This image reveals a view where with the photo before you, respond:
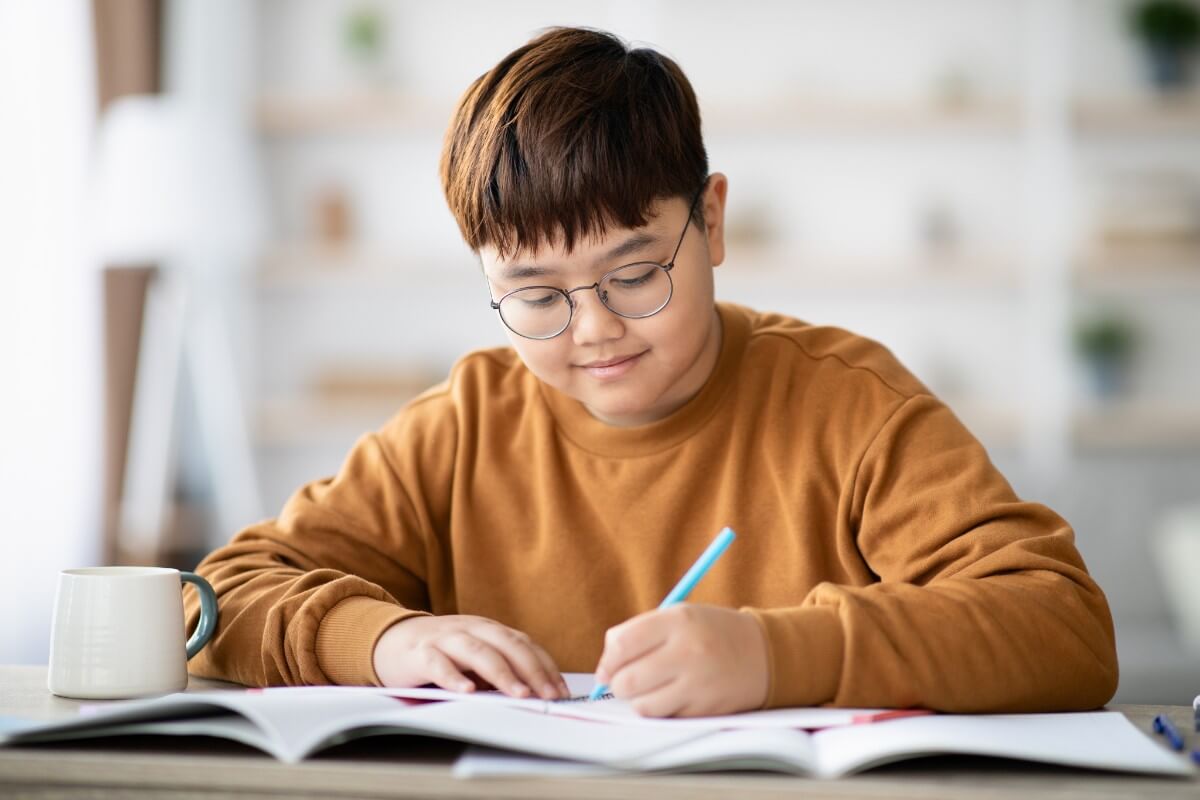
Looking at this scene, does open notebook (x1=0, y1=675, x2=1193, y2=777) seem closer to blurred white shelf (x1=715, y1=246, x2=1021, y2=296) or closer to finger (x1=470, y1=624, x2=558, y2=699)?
finger (x1=470, y1=624, x2=558, y2=699)

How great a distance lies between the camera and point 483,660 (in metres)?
0.94

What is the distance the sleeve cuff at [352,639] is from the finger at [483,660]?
0.07 m

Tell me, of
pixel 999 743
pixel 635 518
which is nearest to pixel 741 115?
pixel 635 518

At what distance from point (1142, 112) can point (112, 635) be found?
3.91m

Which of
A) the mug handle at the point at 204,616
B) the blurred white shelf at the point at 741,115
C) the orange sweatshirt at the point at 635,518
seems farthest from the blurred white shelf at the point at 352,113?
the mug handle at the point at 204,616

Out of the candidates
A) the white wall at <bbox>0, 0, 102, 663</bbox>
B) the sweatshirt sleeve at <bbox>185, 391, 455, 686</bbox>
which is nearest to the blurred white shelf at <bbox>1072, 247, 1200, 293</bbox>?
the white wall at <bbox>0, 0, 102, 663</bbox>

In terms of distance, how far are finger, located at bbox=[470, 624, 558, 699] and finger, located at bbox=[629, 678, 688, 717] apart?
0.33 feet

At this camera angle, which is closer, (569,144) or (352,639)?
(352,639)

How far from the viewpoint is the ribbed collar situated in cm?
131

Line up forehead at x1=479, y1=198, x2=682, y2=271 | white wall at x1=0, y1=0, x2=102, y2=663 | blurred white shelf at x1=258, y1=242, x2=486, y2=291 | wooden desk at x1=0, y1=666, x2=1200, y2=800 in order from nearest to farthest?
wooden desk at x1=0, y1=666, x2=1200, y2=800, forehead at x1=479, y1=198, x2=682, y2=271, white wall at x1=0, y1=0, x2=102, y2=663, blurred white shelf at x1=258, y1=242, x2=486, y2=291

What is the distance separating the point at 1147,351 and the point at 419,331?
93.8 inches

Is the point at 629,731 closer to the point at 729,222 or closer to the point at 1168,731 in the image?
the point at 1168,731

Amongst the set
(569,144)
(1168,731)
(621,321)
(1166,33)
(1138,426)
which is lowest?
(1138,426)

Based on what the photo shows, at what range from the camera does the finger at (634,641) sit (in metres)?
0.85
